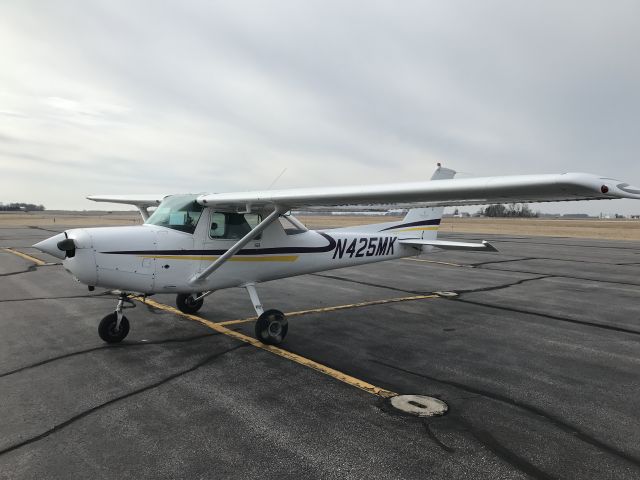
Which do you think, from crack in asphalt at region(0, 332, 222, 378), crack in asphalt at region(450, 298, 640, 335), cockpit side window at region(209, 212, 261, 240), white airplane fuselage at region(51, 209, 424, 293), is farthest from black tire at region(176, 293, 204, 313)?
crack in asphalt at region(450, 298, 640, 335)

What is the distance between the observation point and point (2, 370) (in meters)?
5.25

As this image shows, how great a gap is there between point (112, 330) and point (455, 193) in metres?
5.39

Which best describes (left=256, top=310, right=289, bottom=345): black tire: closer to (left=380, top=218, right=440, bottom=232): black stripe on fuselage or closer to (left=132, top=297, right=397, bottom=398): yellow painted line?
(left=132, top=297, right=397, bottom=398): yellow painted line

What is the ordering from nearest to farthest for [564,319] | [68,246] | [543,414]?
[543,414], [68,246], [564,319]

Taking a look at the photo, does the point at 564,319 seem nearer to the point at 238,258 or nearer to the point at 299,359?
the point at 299,359

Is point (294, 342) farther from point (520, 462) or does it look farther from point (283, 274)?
point (520, 462)

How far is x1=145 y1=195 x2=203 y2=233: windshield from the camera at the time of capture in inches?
261

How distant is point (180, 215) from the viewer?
21.9 feet

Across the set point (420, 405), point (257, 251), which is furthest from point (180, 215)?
point (420, 405)

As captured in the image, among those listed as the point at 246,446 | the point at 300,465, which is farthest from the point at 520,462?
the point at 246,446

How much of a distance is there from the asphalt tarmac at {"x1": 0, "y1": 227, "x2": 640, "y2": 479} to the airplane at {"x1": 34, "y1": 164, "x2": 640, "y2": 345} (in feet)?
2.78

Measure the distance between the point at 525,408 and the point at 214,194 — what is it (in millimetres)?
5233

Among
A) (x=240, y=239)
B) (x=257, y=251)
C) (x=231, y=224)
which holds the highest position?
(x=231, y=224)

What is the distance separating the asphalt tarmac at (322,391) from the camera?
334cm
